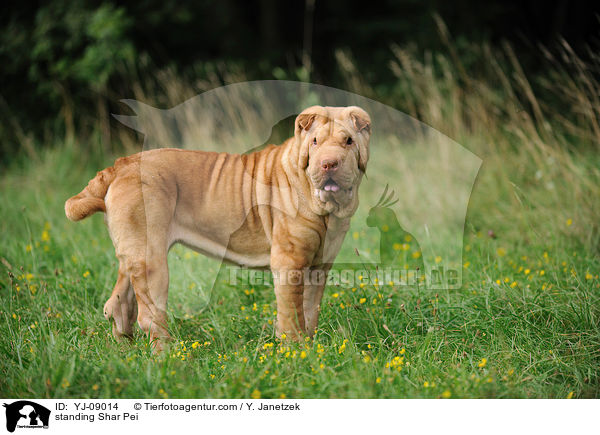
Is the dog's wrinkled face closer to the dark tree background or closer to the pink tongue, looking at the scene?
the pink tongue

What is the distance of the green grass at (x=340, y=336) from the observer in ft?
9.01

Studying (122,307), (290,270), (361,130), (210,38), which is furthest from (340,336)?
(210,38)

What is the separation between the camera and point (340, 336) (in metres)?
3.31

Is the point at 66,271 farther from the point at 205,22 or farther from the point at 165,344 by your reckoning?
the point at 205,22

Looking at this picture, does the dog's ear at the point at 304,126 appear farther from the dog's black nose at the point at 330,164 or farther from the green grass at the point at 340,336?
the green grass at the point at 340,336

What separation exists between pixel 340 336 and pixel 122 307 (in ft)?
4.39

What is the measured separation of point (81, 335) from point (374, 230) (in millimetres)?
2888

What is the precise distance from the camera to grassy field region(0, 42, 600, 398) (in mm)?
2758

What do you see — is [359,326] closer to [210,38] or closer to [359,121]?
[359,121]

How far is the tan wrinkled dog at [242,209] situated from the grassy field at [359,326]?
11.9 inches
